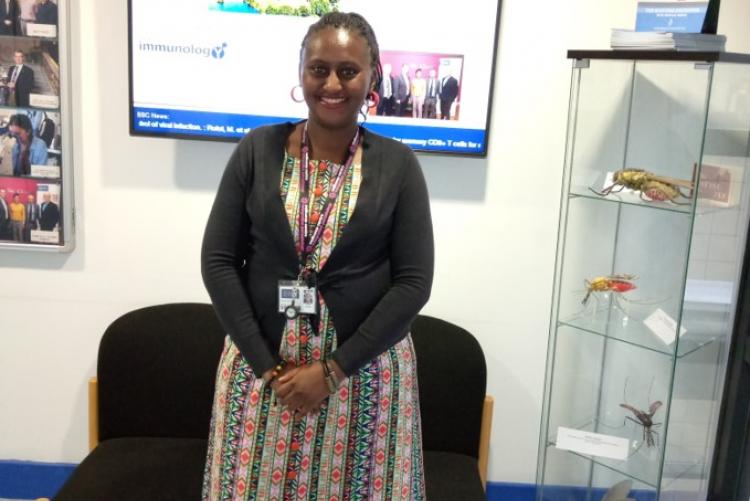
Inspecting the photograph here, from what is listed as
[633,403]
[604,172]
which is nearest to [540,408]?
[633,403]

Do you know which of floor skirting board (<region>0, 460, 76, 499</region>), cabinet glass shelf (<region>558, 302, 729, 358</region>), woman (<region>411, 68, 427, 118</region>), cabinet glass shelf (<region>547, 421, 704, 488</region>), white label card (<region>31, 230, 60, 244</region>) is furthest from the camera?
floor skirting board (<region>0, 460, 76, 499</region>)

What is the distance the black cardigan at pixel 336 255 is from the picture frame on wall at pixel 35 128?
3.56 ft

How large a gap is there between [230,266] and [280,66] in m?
0.95

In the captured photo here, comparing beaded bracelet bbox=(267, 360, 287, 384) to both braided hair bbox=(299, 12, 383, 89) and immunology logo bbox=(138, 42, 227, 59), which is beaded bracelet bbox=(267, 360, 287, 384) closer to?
braided hair bbox=(299, 12, 383, 89)

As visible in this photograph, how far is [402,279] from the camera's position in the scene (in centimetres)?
152

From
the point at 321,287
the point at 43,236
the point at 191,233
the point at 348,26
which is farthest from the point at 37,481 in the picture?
the point at 348,26

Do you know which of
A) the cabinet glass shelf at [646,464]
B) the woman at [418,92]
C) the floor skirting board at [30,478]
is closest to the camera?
the cabinet glass shelf at [646,464]

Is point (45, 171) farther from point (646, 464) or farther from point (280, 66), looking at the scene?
point (646, 464)

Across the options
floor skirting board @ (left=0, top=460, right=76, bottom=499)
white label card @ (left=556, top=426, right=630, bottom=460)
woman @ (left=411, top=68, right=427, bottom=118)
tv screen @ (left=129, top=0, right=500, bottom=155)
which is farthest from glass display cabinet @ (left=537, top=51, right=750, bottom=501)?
floor skirting board @ (left=0, top=460, right=76, bottom=499)

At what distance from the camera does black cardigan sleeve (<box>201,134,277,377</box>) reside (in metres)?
1.47

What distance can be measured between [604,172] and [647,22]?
44 cm

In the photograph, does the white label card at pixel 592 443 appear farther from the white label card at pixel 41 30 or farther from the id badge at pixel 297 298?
the white label card at pixel 41 30

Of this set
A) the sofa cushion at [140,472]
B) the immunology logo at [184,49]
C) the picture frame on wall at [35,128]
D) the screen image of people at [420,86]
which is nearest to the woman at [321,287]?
the sofa cushion at [140,472]

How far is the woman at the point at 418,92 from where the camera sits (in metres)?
2.24
